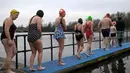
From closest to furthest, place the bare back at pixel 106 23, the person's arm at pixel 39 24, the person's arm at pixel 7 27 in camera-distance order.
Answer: the person's arm at pixel 7 27, the person's arm at pixel 39 24, the bare back at pixel 106 23

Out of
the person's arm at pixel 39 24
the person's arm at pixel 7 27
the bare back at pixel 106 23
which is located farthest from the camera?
the bare back at pixel 106 23

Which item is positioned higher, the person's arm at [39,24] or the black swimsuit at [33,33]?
the person's arm at [39,24]

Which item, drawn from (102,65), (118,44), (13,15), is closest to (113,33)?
(118,44)

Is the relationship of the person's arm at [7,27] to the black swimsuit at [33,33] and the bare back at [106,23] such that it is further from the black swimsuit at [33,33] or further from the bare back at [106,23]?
the bare back at [106,23]

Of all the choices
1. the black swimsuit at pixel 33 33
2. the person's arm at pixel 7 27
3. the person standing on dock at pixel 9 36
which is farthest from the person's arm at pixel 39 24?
the person's arm at pixel 7 27

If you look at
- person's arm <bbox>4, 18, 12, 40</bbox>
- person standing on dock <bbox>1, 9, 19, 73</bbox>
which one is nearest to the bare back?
person standing on dock <bbox>1, 9, 19, 73</bbox>

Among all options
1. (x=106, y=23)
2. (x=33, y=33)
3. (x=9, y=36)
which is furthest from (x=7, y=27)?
(x=106, y=23)

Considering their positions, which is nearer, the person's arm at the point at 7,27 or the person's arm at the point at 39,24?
the person's arm at the point at 7,27

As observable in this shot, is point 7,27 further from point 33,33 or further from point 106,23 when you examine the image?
point 106,23

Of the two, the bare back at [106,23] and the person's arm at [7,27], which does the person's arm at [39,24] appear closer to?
the person's arm at [7,27]

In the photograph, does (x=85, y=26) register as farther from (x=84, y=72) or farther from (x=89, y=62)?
(x=84, y=72)

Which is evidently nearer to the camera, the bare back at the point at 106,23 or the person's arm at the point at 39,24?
the person's arm at the point at 39,24

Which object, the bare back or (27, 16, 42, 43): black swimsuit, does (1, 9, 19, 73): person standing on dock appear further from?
the bare back

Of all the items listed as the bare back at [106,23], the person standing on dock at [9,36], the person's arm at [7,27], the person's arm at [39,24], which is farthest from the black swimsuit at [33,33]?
the bare back at [106,23]
